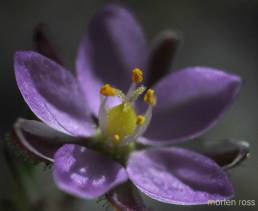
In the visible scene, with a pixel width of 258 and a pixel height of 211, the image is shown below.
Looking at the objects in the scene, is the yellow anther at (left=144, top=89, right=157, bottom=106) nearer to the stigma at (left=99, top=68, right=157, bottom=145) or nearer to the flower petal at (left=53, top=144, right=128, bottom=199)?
the stigma at (left=99, top=68, right=157, bottom=145)

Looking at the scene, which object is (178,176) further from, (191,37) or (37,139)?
(191,37)

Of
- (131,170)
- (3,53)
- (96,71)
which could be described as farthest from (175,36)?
(3,53)

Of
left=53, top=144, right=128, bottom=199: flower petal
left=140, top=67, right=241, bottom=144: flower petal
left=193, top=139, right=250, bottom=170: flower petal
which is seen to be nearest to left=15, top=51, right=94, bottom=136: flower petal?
left=53, top=144, right=128, bottom=199: flower petal

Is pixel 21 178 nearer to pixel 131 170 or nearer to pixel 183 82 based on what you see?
pixel 131 170

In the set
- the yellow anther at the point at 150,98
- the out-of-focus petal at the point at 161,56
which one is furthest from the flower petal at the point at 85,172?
the out-of-focus petal at the point at 161,56

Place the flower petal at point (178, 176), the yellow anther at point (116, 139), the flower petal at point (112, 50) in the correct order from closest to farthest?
the flower petal at point (178, 176)
the yellow anther at point (116, 139)
the flower petal at point (112, 50)

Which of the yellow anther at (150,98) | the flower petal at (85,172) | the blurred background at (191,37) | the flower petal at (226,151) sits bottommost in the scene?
the blurred background at (191,37)

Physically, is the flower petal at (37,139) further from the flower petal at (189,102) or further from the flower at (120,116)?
the flower petal at (189,102)
